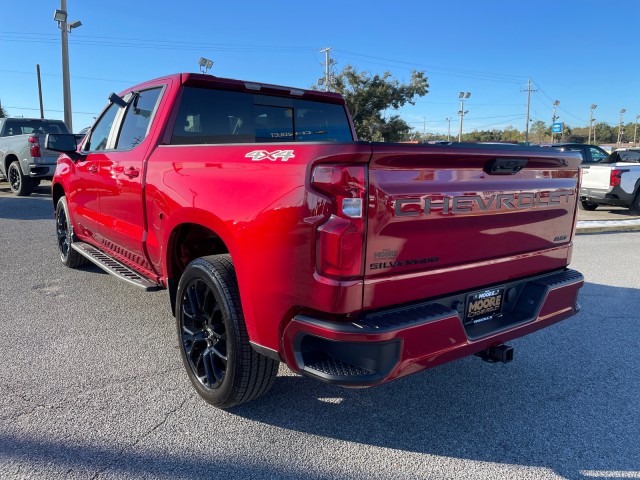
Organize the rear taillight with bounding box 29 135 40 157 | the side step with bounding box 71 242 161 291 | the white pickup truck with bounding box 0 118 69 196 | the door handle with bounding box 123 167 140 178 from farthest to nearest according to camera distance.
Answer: the white pickup truck with bounding box 0 118 69 196 < the rear taillight with bounding box 29 135 40 157 < the side step with bounding box 71 242 161 291 < the door handle with bounding box 123 167 140 178

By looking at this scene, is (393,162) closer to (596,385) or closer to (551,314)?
(551,314)

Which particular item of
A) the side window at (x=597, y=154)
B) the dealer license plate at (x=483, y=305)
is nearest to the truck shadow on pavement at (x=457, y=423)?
the dealer license plate at (x=483, y=305)

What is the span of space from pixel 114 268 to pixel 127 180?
2.78 ft

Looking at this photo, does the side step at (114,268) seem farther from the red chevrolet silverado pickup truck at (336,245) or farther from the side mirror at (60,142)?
the side mirror at (60,142)

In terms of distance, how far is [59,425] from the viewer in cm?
277

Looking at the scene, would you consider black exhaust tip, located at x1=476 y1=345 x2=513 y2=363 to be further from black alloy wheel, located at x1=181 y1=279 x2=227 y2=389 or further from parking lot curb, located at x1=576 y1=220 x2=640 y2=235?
parking lot curb, located at x1=576 y1=220 x2=640 y2=235

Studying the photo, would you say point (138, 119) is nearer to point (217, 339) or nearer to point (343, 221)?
point (217, 339)

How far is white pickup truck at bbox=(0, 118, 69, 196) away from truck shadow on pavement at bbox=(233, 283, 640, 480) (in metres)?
10.1

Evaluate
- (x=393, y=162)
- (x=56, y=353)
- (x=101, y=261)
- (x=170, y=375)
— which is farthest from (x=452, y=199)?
(x=101, y=261)

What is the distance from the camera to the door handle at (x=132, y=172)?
12.1 feet

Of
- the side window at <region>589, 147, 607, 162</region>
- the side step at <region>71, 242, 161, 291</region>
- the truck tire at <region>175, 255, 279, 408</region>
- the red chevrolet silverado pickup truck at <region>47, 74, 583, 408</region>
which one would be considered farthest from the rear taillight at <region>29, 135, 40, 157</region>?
the side window at <region>589, 147, 607, 162</region>

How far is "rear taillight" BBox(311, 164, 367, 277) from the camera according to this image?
7.09 feet

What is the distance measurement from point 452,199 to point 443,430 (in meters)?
1.33

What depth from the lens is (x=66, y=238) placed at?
5957mm
